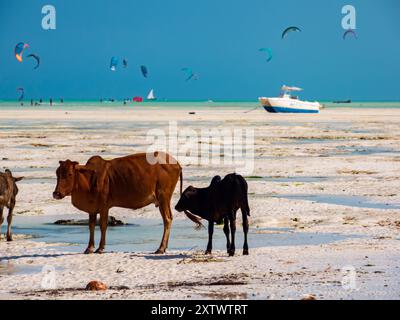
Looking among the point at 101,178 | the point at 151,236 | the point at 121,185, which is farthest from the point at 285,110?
the point at 101,178

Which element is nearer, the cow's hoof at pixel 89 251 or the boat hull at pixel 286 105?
the cow's hoof at pixel 89 251

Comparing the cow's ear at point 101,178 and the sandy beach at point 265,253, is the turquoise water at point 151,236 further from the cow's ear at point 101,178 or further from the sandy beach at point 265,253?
the cow's ear at point 101,178

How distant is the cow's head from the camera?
13141 millimetres

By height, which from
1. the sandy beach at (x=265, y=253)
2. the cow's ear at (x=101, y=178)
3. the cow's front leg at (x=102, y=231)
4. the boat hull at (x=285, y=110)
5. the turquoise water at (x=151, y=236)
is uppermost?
the cow's ear at (x=101, y=178)

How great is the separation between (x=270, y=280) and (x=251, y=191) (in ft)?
32.6

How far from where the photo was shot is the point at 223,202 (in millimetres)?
12945

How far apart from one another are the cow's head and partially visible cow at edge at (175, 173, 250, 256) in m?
1.57

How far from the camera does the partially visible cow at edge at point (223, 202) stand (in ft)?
42.1

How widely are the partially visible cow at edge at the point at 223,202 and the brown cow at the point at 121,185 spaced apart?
0.40m

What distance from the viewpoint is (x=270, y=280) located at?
36.6ft

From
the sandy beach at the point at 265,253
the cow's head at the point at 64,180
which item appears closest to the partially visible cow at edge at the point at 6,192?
the sandy beach at the point at 265,253

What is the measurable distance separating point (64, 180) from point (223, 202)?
2.22 m

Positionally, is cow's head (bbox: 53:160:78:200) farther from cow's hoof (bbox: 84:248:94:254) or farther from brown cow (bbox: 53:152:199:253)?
cow's hoof (bbox: 84:248:94:254)
